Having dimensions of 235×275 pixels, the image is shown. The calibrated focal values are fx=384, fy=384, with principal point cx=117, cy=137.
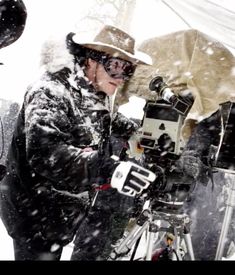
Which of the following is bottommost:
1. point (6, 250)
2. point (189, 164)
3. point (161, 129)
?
point (6, 250)

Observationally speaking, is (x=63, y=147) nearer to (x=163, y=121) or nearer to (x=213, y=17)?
(x=163, y=121)

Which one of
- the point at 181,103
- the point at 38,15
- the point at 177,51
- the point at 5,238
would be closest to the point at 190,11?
the point at 177,51

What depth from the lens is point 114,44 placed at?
1815mm

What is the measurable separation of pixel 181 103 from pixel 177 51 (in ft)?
1.83

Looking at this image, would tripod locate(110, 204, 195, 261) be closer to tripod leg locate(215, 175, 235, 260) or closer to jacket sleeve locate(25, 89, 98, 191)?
tripod leg locate(215, 175, 235, 260)

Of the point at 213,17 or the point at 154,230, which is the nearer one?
the point at 154,230

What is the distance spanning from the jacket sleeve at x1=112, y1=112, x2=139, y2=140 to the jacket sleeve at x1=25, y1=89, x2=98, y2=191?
69 cm

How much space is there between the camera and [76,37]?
1.75 metres

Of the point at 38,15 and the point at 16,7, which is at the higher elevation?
the point at 38,15

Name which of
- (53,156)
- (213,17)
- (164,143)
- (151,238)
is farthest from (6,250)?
(213,17)

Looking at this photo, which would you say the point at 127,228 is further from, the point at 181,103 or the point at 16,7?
the point at 16,7

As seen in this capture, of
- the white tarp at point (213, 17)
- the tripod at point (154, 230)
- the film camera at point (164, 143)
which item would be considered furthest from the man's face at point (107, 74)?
the white tarp at point (213, 17)

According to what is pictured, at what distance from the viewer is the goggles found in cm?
182

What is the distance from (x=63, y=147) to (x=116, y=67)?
0.60 metres
